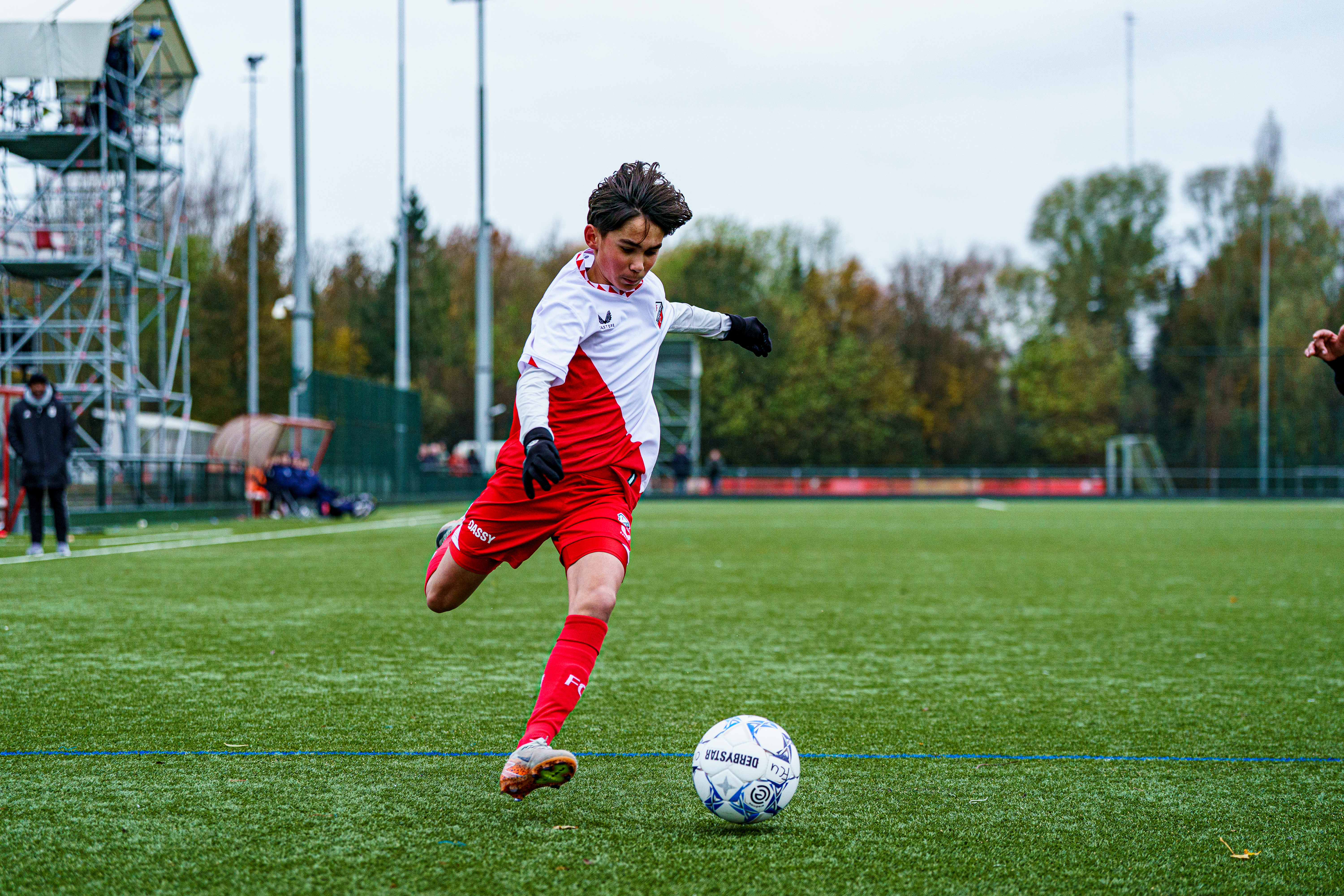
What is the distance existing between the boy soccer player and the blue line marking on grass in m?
0.37

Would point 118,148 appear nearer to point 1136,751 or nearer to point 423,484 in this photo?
point 423,484

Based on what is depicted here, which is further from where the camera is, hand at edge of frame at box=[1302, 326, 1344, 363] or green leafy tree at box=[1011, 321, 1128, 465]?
green leafy tree at box=[1011, 321, 1128, 465]

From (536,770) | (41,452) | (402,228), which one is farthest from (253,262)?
(536,770)

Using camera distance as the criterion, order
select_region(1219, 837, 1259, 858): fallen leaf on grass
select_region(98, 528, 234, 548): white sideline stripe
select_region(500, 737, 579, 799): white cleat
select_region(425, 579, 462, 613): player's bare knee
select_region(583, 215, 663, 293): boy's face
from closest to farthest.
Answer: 1. select_region(1219, 837, 1259, 858): fallen leaf on grass
2. select_region(500, 737, 579, 799): white cleat
3. select_region(583, 215, 663, 293): boy's face
4. select_region(425, 579, 462, 613): player's bare knee
5. select_region(98, 528, 234, 548): white sideline stripe

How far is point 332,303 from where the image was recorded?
53.6m

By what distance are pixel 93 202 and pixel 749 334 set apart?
84.8ft

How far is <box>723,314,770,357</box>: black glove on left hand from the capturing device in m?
4.87

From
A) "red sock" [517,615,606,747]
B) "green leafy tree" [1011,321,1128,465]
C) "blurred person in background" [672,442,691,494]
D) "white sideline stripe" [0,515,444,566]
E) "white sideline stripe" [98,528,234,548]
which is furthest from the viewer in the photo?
"green leafy tree" [1011,321,1128,465]

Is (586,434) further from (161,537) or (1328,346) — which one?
(161,537)

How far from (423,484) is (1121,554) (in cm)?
2108

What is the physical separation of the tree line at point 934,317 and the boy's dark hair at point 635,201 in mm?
47081

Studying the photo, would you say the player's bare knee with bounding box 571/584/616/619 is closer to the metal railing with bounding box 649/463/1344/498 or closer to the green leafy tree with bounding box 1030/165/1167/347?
the metal railing with bounding box 649/463/1344/498

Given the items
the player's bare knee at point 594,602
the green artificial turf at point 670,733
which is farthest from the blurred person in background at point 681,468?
the player's bare knee at point 594,602

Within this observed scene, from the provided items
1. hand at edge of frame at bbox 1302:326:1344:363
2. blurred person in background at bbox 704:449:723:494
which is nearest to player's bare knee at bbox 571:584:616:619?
hand at edge of frame at bbox 1302:326:1344:363
